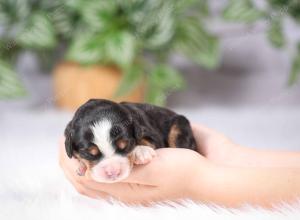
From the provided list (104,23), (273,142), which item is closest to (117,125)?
(273,142)

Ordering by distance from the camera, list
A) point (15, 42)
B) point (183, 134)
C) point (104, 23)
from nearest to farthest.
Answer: point (183, 134)
point (104, 23)
point (15, 42)

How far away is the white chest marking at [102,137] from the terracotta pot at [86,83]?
141 centimetres

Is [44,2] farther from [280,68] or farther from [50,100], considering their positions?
[280,68]

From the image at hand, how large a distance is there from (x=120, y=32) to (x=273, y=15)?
2.39 ft

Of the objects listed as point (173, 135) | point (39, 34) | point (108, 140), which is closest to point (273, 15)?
point (39, 34)

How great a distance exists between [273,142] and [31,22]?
124cm

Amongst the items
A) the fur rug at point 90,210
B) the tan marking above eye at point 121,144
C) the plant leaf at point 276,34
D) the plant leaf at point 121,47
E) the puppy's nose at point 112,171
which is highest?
the plant leaf at point 276,34

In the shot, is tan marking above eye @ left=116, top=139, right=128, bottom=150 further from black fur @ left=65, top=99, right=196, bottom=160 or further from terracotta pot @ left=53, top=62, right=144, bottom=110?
terracotta pot @ left=53, top=62, right=144, bottom=110

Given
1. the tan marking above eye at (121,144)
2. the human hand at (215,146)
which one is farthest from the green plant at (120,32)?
the tan marking above eye at (121,144)

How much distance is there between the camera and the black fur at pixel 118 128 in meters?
1.15

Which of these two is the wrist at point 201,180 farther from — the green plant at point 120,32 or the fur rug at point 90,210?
the green plant at point 120,32

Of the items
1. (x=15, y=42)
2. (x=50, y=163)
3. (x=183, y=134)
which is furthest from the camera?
(x=15, y=42)

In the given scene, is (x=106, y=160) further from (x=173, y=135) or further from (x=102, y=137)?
(x=173, y=135)

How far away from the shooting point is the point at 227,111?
282cm
